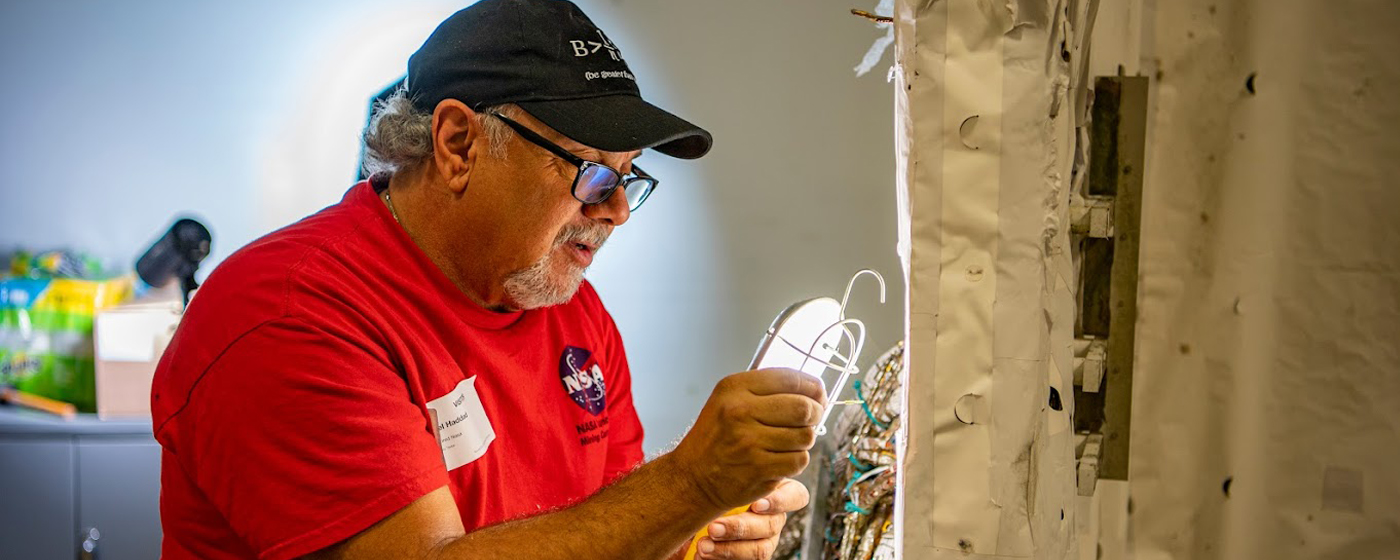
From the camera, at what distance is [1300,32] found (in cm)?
78

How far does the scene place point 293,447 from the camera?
1051mm

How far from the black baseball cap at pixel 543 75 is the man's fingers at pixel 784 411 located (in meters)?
0.42

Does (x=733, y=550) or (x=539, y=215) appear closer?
(x=539, y=215)

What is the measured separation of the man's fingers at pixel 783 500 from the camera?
1.46 meters

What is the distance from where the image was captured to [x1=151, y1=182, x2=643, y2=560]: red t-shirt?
3.45 ft

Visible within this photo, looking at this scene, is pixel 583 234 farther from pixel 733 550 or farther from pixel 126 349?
pixel 126 349

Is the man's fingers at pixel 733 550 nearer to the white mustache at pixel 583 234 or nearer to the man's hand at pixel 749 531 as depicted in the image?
the man's hand at pixel 749 531

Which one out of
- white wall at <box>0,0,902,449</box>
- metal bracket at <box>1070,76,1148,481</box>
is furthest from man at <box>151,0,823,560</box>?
white wall at <box>0,0,902,449</box>

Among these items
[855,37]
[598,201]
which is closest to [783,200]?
[855,37]

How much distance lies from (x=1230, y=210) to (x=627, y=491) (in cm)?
64

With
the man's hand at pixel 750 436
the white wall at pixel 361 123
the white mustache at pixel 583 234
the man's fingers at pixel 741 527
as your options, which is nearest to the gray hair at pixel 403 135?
the white mustache at pixel 583 234

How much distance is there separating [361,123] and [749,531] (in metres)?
2.31

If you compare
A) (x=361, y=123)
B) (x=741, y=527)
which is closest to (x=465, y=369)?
(x=741, y=527)

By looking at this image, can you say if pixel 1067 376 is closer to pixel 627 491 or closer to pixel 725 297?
pixel 627 491
